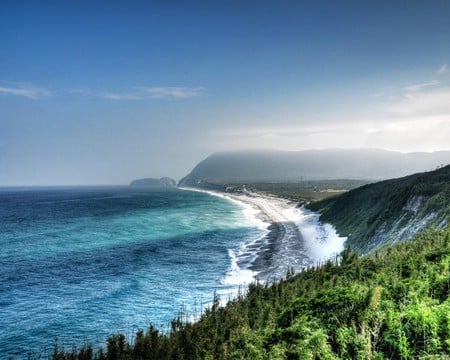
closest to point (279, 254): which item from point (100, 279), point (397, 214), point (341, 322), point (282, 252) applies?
point (282, 252)

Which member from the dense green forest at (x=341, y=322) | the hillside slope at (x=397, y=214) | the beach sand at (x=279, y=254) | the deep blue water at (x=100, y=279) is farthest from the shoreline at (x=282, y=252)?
the dense green forest at (x=341, y=322)

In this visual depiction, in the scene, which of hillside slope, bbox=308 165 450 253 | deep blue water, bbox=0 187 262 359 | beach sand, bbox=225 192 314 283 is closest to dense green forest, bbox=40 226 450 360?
deep blue water, bbox=0 187 262 359

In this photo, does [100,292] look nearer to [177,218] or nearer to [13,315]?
[13,315]

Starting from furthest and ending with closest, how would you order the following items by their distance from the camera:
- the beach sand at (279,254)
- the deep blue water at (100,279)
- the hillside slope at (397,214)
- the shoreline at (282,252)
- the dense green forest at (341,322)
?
the shoreline at (282,252)
the beach sand at (279,254)
the hillside slope at (397,214)
the deep blue water at (100,279)
the dense green forest at (341,322)

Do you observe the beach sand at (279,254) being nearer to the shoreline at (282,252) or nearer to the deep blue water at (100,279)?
the shoreline at (282,252)

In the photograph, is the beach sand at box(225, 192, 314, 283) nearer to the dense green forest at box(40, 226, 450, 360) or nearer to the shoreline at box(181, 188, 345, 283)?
the shoreline at box(181, 188, 345, 283)

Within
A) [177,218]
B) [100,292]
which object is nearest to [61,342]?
[100,292]

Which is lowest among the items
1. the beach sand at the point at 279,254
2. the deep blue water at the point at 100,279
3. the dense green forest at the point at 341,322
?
the deep blue water at the point at 100,279
